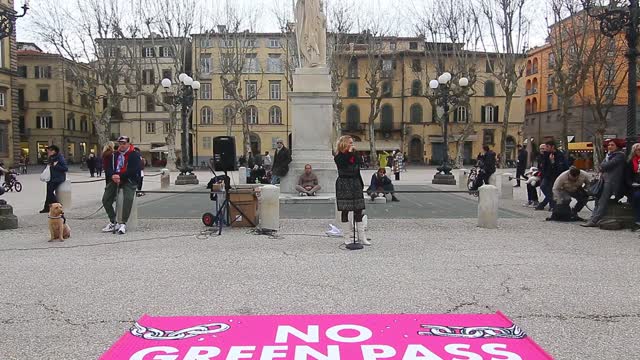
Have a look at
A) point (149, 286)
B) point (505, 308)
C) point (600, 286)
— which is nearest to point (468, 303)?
point (505, 308)

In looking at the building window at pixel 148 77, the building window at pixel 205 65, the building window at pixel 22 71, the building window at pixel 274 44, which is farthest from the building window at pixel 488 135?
the building window at pixel 22 71

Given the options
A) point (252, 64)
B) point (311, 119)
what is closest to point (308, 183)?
point (311, 119)

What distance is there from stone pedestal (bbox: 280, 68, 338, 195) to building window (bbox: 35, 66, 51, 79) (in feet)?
202

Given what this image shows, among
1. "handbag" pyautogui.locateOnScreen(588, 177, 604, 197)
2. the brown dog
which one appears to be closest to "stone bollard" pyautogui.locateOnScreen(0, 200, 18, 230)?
the brown dog

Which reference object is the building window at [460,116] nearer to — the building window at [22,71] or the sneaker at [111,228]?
the building window at [22,71]

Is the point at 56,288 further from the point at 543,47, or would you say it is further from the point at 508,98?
the point at 543,47

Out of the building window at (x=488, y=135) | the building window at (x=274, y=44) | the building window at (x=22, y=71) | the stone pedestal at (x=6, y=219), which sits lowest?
the stone pedestal at (x=6, y=219)

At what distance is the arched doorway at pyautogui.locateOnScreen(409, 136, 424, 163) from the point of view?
6600cm

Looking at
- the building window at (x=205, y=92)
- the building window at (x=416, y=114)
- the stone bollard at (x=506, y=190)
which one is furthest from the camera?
the building window at (x=416, y=114)

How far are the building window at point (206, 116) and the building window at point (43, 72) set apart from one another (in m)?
20.5

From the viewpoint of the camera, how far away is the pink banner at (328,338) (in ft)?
13.1

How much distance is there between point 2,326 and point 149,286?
1.63m

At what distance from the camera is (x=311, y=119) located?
16.7 metres

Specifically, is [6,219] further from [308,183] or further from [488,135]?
[488,135]
